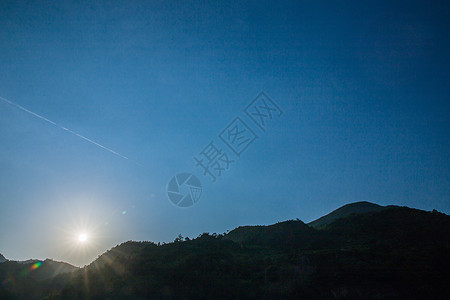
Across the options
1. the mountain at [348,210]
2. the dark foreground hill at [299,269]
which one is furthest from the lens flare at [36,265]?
the mountain at [348,210]

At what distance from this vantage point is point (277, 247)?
3006 centimetres

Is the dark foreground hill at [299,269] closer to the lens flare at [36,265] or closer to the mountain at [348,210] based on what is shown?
the mountain at [348,210]

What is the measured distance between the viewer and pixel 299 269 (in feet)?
65.0

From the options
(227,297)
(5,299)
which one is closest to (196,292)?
(227,297)

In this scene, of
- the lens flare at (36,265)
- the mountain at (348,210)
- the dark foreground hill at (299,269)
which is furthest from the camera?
the mountain at (348,210)

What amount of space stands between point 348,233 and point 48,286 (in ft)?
157

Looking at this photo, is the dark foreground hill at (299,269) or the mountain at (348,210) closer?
the dark foreground hill at (299,269)

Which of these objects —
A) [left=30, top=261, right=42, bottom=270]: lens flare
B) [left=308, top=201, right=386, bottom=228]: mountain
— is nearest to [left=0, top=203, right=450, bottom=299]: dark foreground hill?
[left=308, top=201, right=386, bottom=228]: mountain

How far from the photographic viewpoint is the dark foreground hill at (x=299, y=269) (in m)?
16.0

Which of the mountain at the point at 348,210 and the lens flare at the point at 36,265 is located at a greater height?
the lens flare at the point at 36,265

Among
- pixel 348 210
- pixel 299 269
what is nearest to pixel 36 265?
pixel 299 269

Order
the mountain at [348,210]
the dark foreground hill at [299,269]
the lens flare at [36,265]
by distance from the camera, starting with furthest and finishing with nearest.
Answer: the mountain at [348,210]
the lens flare at [36,265]
the dark foreground hill at [299,269]

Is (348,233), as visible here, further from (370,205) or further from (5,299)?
(5,299)

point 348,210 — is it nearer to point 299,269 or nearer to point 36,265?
point 299,269
